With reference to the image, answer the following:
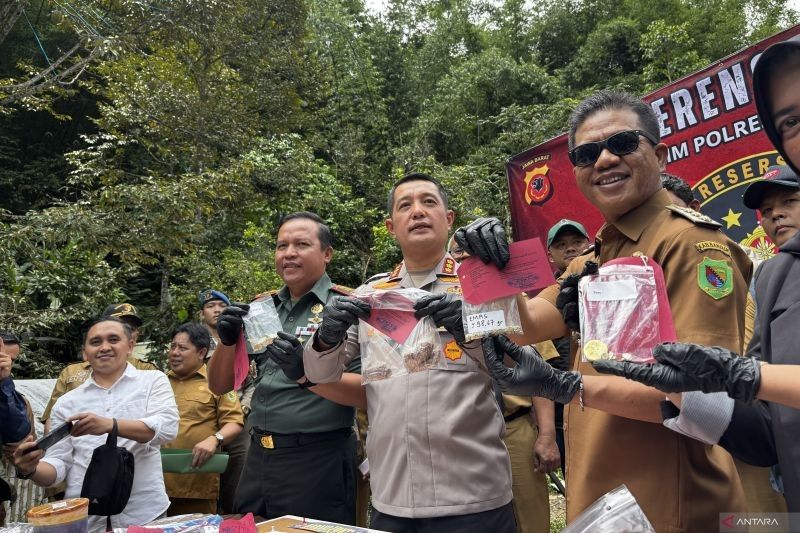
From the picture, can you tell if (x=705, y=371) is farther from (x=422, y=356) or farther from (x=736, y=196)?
(x=736, y=196)

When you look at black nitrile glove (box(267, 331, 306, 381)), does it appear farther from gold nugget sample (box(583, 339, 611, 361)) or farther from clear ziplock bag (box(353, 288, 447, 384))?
gold nugget sample (box(583, 339, 611, 361))

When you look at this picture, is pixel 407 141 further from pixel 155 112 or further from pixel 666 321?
pixel 666 321

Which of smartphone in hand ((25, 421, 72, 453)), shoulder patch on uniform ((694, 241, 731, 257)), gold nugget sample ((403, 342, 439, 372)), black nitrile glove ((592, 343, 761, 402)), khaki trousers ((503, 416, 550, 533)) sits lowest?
khaki trousers ((503, 416, 550, 533))

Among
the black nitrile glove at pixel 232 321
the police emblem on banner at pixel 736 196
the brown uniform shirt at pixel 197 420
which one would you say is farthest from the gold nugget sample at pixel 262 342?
the police emblem on banner at pixel 736 196

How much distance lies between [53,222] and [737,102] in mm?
6739

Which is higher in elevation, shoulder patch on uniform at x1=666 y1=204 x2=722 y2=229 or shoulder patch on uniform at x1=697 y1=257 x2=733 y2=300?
shoulder patch on uniform at x1=666 y1=204 x2=722 y2=229

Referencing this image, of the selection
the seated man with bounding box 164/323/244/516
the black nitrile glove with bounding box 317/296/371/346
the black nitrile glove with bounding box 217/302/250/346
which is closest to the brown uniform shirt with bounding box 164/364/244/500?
the seated man with bounding box 164/323/244/516

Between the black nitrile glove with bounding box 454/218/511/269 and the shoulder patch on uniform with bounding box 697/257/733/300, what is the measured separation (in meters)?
0.47

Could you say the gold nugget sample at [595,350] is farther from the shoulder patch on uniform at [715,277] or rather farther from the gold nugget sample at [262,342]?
the gold nugget sample at [262,342]

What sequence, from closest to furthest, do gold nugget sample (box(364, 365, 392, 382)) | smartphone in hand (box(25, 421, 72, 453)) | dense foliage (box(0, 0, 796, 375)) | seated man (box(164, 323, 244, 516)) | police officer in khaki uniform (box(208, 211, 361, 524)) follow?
gold nugget sample (box(364, 365, 392, 382)) → smartphone in hand (box(25, 421, 72, 453)) → police officer in khaki uniform (box(208, 211, 361, 524)) → seated man (box(164, 323, 244, 516)) → dense foliage (box(0, 0, 796, 375))

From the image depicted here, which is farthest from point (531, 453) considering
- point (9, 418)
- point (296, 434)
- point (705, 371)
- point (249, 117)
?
point (249, 117)

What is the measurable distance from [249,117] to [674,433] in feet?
36.1

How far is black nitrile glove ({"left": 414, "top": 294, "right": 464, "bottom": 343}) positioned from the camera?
1694 mm

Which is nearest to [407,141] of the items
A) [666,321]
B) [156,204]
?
[156,204]
